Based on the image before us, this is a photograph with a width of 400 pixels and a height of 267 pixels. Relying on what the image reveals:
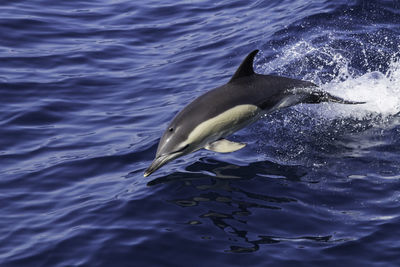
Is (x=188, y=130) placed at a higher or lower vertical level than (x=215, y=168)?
higher

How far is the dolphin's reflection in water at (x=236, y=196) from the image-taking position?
7203mm

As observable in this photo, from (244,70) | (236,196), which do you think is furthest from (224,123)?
(236,196)

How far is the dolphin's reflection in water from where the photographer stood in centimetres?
720

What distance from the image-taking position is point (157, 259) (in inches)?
271

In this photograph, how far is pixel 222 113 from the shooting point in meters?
8.47

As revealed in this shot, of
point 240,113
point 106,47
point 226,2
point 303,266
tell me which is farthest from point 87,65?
point 303,266

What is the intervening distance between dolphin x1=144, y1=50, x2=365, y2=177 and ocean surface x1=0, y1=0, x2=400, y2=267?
0.46 metres

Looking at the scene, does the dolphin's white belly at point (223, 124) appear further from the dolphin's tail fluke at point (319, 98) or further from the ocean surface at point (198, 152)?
the dolphin's tail fluke at point (319, 98)

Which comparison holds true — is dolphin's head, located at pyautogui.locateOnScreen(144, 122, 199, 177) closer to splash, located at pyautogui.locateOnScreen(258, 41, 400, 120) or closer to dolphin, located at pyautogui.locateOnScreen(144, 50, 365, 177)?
dolphin, located at pyautogui.locateOnScreen(144, 50, 365, 177)

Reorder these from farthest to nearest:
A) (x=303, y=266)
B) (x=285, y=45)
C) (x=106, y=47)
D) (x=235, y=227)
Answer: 1. (x=106, y=47)
2. (x=285, y=45)
3. (x=235, y=227)
4. (x=303, y=266)

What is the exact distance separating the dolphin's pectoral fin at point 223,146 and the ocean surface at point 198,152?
38 centimetres

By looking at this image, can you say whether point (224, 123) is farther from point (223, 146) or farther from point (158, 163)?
point (158, 163)

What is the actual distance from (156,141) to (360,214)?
3737mm

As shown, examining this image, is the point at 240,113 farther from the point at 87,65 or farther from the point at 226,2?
the point at 226,2
